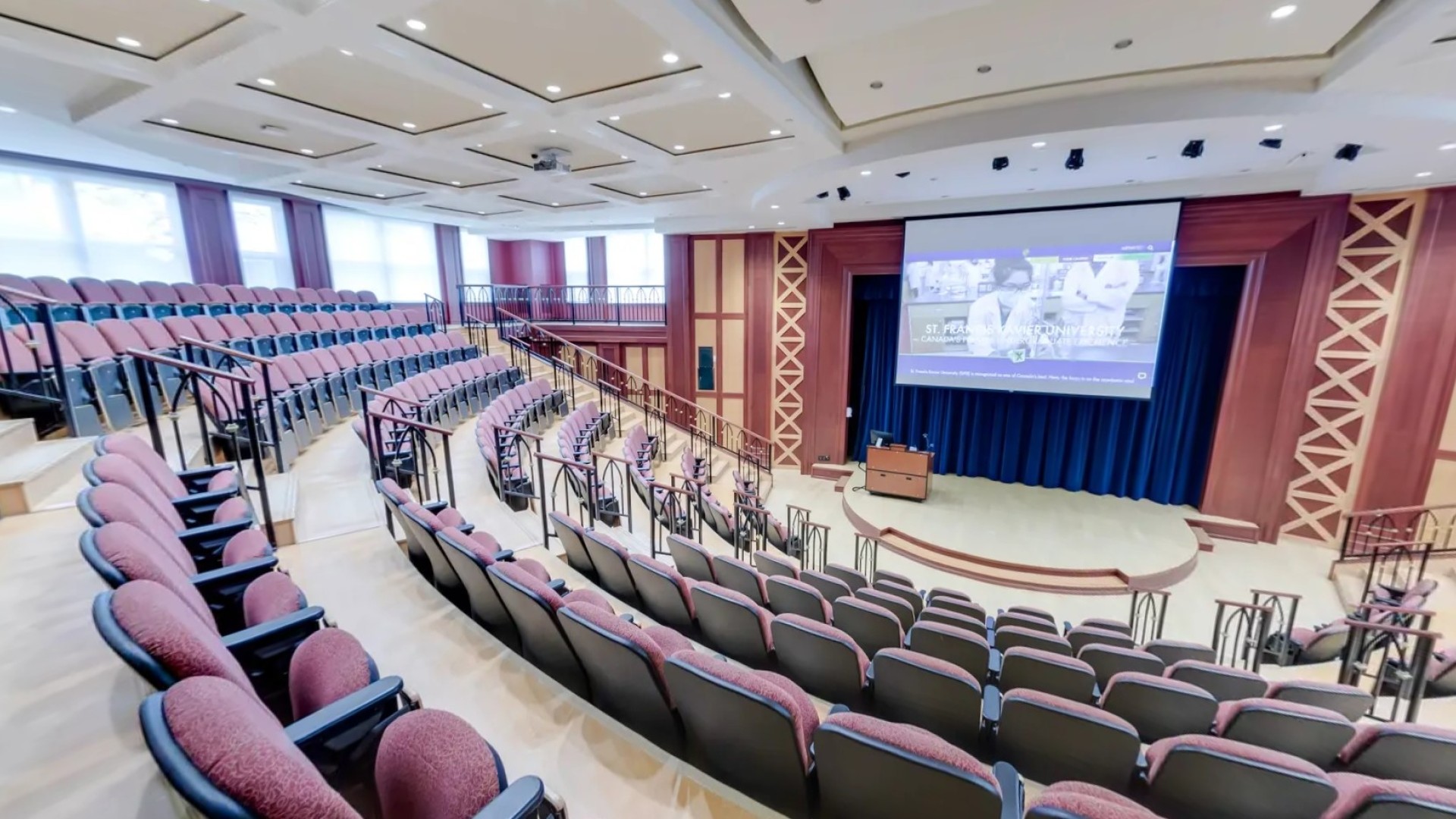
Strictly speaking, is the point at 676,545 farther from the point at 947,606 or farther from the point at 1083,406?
the point at 1083,406

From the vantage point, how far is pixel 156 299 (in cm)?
736

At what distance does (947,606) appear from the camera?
13.6 feet

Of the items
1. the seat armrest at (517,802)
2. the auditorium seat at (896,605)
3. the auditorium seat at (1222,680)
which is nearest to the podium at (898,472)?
the auditorium seat at (896,605)

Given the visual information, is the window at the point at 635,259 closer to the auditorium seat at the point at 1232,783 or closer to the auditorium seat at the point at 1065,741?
the auditorium seat at the point at 1065,741

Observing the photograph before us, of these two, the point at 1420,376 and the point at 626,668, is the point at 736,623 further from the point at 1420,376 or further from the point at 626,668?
the point at 1420,376

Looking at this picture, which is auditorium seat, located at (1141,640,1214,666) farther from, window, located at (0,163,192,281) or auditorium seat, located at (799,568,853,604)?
window, located at (0,163,192,281)

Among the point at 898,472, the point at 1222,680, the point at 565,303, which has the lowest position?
the point at 898,472

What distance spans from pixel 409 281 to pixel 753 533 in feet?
33.0

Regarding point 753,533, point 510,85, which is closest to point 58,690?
point 510,85

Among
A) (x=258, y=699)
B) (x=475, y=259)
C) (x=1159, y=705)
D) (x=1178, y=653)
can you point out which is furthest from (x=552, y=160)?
(x=475, y=259)

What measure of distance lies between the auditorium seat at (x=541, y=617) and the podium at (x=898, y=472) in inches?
274

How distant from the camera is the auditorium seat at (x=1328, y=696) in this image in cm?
259

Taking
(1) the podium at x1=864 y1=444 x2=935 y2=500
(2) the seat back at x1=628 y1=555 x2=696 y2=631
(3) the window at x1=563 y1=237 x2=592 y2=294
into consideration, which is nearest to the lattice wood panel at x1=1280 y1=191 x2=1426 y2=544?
(1) the podium at x1=864 y1=444 x2=935 y2=500

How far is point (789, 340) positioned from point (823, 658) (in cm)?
812
